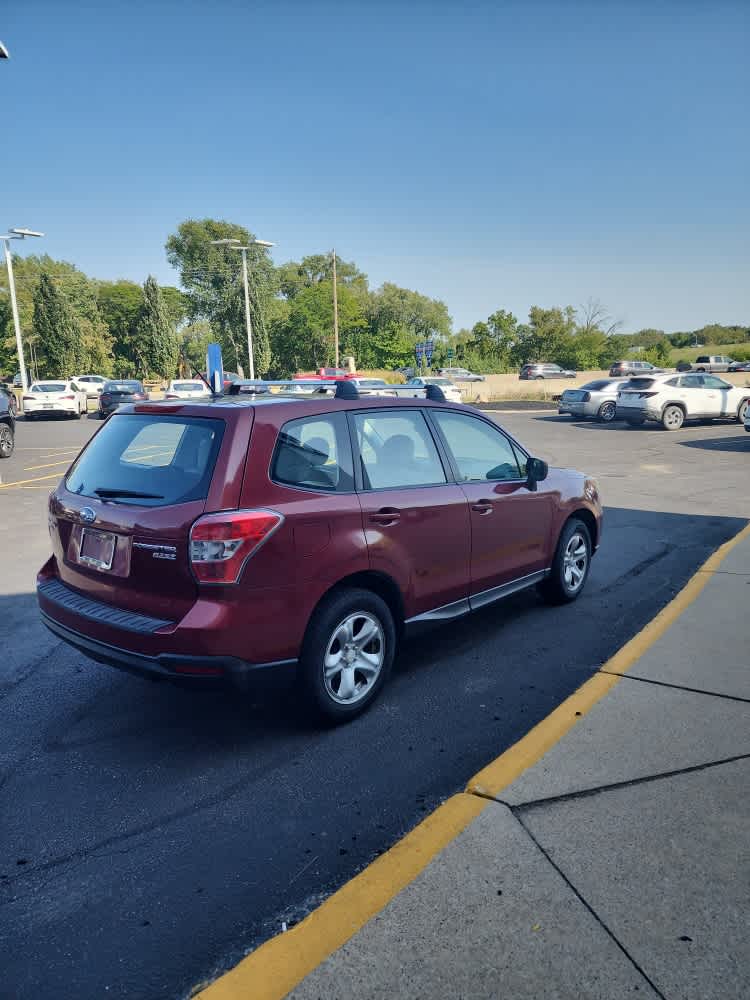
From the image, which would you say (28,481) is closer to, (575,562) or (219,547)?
(575,562)

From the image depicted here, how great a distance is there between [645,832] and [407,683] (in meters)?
1.85

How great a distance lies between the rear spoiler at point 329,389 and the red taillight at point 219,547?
1160mm

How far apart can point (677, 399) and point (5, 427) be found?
1805 cm

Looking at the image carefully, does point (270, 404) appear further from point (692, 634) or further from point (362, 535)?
point (692, 634)

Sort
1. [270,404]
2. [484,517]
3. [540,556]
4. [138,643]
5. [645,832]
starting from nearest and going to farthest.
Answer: [645,832] → [138,643] → [270,404] → [484,517] → [540,556]

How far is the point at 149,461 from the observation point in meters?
3.66

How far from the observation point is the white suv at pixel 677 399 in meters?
21.2

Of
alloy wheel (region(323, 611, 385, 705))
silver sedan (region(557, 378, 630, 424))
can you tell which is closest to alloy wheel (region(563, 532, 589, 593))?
alloy wheel (region(323, 611, 385, 705))

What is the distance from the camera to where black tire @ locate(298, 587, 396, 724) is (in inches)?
138

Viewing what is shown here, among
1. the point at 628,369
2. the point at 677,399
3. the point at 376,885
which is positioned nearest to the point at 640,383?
the point at 677,399

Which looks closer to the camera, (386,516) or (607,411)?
(386,516)

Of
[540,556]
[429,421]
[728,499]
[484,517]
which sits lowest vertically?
[728,499]

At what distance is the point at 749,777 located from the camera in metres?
3.00

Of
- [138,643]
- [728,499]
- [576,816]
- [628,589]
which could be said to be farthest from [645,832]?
[728,499]
